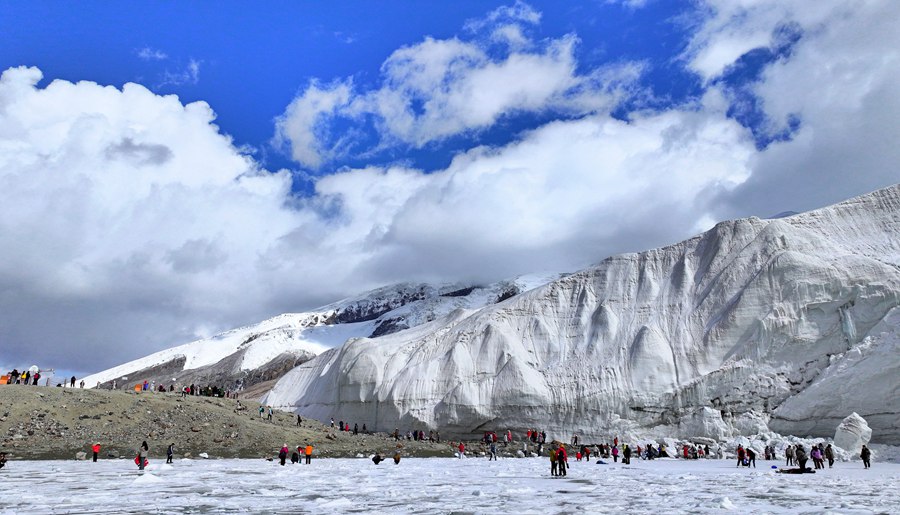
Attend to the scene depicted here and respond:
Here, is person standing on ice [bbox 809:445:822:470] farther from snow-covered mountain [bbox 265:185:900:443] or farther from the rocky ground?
the rocky ground

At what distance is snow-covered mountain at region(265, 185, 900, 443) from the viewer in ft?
153

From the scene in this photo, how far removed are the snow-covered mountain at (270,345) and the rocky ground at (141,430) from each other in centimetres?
6241

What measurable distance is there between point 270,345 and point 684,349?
284ft

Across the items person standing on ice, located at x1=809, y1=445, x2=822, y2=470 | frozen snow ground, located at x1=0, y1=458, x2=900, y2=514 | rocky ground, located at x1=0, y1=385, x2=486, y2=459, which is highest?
rocky ground, located at x1=0, y1=385, x2=486, y2=459

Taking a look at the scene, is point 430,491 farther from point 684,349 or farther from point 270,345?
point 270,345

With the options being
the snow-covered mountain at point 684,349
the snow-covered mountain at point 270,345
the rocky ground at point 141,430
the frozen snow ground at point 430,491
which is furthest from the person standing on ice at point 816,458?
the snow-covered mountain at point 270,345

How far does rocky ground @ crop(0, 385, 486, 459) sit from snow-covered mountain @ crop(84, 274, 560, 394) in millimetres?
62413

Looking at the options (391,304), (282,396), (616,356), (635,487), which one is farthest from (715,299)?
(391,304)

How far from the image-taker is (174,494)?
17641 mm

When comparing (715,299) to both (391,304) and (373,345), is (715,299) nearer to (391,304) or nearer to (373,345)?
(373,345)

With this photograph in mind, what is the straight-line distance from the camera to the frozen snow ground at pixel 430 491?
14.9 meters

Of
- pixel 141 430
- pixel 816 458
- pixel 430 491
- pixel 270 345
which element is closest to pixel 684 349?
pixel 816 458

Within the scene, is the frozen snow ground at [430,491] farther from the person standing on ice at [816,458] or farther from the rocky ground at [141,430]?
the rocky ground at [141,430]

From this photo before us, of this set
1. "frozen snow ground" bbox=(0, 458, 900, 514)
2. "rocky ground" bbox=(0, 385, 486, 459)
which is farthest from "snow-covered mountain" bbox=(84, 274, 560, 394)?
"frozen snow ground" bbox=(0, 458, 900, 514)
